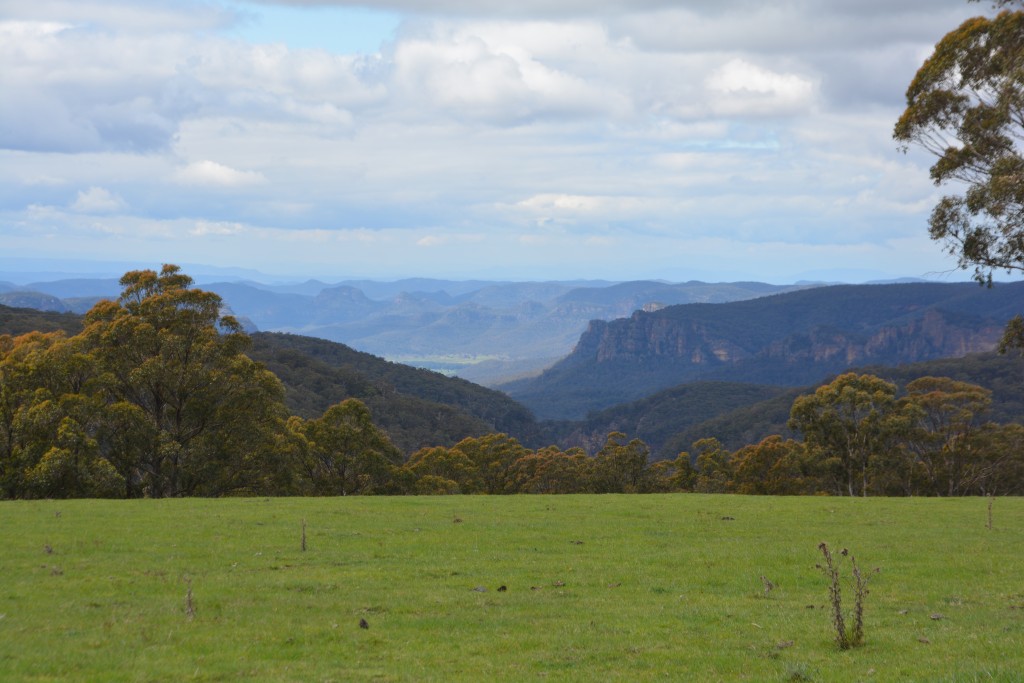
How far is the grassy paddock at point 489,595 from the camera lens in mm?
10461

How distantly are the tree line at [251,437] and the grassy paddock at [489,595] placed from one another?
1155cm

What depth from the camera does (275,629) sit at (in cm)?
1238

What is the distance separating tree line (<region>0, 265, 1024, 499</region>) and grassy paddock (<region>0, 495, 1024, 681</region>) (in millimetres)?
11551

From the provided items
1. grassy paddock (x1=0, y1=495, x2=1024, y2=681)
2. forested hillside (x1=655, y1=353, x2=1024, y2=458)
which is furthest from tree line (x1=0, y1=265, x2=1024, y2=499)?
forested hillside (x1=655, y1=353, x2=1024, y2=458)

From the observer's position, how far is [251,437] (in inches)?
1678

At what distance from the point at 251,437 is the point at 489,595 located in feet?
99.5

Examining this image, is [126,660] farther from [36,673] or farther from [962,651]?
[962,651]

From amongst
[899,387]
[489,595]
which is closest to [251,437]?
[489,595]

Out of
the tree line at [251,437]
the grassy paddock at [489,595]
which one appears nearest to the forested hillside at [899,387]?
the tree line at [251,437]

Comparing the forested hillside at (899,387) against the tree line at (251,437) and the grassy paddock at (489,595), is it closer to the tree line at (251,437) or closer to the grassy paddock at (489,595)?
the tree line at (251,437)

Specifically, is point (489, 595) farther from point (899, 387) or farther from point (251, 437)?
point (899, 387)

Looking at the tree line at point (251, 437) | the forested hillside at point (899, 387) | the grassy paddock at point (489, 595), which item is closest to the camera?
the grassy paddock at point (489, 595)

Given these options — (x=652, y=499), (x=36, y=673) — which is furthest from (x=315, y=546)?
(x=652, y=499)

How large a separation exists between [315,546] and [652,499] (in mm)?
16814
